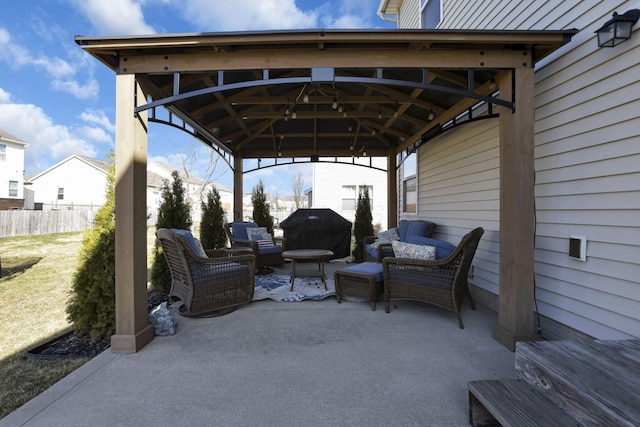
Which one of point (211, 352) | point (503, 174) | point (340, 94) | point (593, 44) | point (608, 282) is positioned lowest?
point (211, 352)

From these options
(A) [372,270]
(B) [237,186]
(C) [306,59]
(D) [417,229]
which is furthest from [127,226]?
(B) [237,186]

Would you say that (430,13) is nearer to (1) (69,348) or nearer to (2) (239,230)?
(2) (239,230)

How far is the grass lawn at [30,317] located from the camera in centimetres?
250

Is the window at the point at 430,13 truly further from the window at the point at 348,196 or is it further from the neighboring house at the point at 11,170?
the neighboring house at the point at 11,170

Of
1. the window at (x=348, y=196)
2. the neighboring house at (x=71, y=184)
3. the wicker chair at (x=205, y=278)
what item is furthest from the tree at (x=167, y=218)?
the neighboring house at (x=71, y=184)

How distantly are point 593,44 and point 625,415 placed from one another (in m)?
2.77

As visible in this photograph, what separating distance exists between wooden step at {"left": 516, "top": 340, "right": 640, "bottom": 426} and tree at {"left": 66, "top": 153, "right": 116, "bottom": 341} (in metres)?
3.49

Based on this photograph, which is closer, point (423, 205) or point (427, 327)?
point (427, 327)

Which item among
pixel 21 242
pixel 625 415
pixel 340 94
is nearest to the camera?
pixel 625 415

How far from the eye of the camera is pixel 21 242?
39.7 feet

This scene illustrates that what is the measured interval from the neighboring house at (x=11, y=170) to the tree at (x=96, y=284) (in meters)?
21.7

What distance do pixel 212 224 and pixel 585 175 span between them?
5.96 m

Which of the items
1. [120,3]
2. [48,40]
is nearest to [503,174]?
[120,3]

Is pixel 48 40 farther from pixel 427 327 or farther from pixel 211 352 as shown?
pixel 427 327
